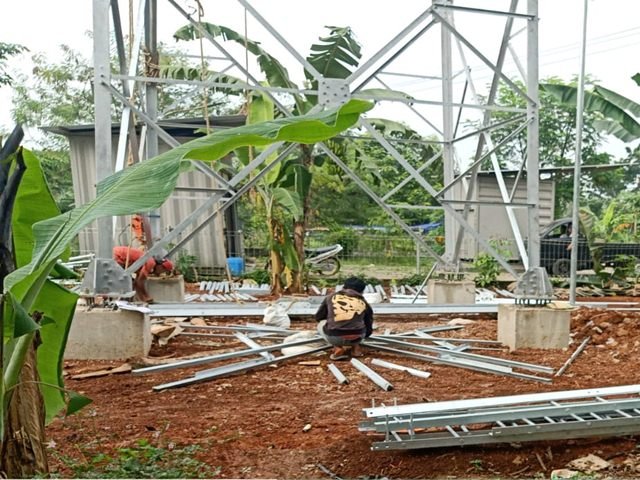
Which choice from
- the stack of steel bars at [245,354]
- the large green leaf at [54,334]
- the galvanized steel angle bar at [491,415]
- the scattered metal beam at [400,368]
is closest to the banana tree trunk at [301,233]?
the stack of steel bars at [245,354]

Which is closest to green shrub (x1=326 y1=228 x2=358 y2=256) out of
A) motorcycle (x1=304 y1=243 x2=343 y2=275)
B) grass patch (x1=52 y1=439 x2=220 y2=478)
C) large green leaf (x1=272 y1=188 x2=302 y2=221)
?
motorcycle (x1=304 y1=243 x2=343 y2=275)

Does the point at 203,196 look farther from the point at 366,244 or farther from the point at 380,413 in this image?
the point at 380,413

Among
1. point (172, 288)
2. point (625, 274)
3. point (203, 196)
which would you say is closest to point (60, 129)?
point (203, 196)

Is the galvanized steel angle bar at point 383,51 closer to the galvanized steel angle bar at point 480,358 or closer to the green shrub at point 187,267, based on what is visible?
the galvanized steel angle bar at point 480,358

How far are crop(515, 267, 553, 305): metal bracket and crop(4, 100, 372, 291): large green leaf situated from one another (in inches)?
201

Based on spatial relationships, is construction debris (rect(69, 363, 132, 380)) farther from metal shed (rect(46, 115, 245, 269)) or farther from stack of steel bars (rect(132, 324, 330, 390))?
metal shed (rect(46, 115, 245, 269))

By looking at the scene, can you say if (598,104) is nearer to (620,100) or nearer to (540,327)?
(620,100)

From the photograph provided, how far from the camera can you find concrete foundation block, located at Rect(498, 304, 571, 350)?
287 inches

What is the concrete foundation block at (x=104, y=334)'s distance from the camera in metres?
6.67

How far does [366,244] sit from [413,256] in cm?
149

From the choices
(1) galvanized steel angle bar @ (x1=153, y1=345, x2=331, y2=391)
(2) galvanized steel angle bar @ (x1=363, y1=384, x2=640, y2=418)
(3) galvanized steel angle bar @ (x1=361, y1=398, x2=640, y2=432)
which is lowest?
Result: (1) galvanized steel angle bar @ (x1=153, y1=345, x2=331, y2=391)

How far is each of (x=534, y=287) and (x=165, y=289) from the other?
5.87 metres

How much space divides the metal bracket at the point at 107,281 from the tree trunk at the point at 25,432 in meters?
3.80

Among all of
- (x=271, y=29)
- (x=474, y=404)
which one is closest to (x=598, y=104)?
(x=271, y=29)
